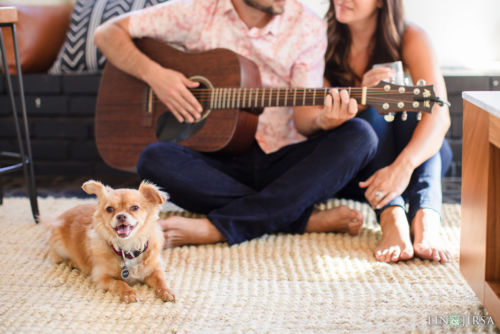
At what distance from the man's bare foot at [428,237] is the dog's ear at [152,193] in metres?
0.69

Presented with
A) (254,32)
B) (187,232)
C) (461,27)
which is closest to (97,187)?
(187,232)

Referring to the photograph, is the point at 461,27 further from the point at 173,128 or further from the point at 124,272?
the point at 124,272

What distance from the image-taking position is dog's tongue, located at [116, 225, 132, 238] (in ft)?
4.20

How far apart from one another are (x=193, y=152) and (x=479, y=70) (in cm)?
135

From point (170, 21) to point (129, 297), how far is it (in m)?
0.98

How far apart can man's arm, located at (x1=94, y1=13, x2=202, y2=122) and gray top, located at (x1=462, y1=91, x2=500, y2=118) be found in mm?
910

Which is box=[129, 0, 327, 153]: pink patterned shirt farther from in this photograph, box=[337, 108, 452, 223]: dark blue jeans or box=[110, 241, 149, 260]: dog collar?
box=[110, 241, 149, 260]: dog collar

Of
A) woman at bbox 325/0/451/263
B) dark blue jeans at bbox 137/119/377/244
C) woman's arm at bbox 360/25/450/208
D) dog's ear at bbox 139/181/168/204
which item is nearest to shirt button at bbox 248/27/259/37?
woman at bbox 325/0/451/263

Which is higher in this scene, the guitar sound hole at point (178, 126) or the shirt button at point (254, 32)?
the shirt button at point (254, 32)

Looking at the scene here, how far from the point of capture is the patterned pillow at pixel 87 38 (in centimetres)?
259

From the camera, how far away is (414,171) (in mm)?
1757

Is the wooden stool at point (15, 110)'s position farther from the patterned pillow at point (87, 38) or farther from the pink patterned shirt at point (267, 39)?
the patterned pillow at point (87, 38)

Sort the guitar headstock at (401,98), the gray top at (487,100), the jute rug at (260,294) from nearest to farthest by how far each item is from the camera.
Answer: the gray top at (487,100) → the jute rug at (260,294) → the guitar headstock at (401,98)

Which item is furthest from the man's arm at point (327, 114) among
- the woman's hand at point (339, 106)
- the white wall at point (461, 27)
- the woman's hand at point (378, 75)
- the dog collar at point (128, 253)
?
the white wall at point (461, 27)
